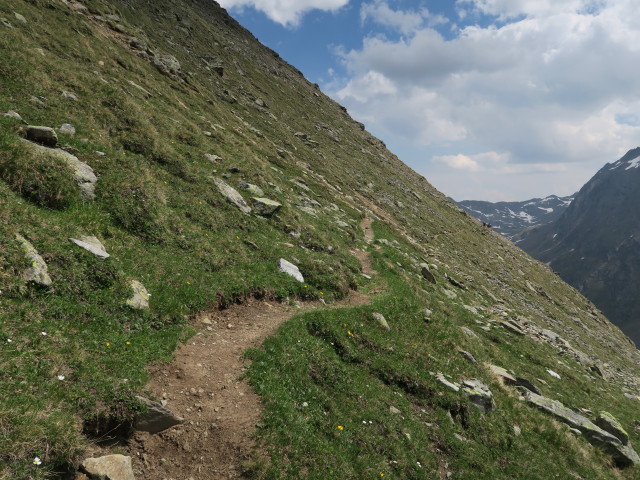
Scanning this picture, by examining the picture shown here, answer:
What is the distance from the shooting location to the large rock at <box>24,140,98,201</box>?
14.9 m

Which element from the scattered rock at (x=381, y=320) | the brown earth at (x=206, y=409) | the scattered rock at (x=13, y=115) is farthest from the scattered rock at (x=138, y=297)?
the scattered rock at (x=13, y=115)

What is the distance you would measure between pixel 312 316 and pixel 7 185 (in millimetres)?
12993

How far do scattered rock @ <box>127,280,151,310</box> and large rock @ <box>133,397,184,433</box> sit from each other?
404 cm

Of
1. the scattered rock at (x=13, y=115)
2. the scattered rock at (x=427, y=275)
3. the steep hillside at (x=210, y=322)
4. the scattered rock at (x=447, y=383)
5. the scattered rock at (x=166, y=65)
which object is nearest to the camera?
the steep hillside at (x=210, y=322)

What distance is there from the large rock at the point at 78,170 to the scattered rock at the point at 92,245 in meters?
3.22

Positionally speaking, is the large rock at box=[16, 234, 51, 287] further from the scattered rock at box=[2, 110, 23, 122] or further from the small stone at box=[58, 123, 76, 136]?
the small stone at box=[58, 123, 76, 136]

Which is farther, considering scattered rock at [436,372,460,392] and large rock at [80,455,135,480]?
scattered rock at [436,372,460,392]

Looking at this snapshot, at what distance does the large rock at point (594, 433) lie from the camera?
57.1 feet

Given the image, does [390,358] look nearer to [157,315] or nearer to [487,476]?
[487,476]

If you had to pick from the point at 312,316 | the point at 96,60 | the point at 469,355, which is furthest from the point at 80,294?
the point at 96,60

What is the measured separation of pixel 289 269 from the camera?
1925 centimetres

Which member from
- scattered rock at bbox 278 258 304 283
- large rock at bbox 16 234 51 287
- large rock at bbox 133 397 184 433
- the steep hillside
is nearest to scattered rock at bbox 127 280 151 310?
the steep hillside

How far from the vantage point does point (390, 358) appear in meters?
15.8

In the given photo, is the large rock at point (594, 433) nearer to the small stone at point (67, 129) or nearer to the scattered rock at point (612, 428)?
the scattered rock at point (612, 428)
